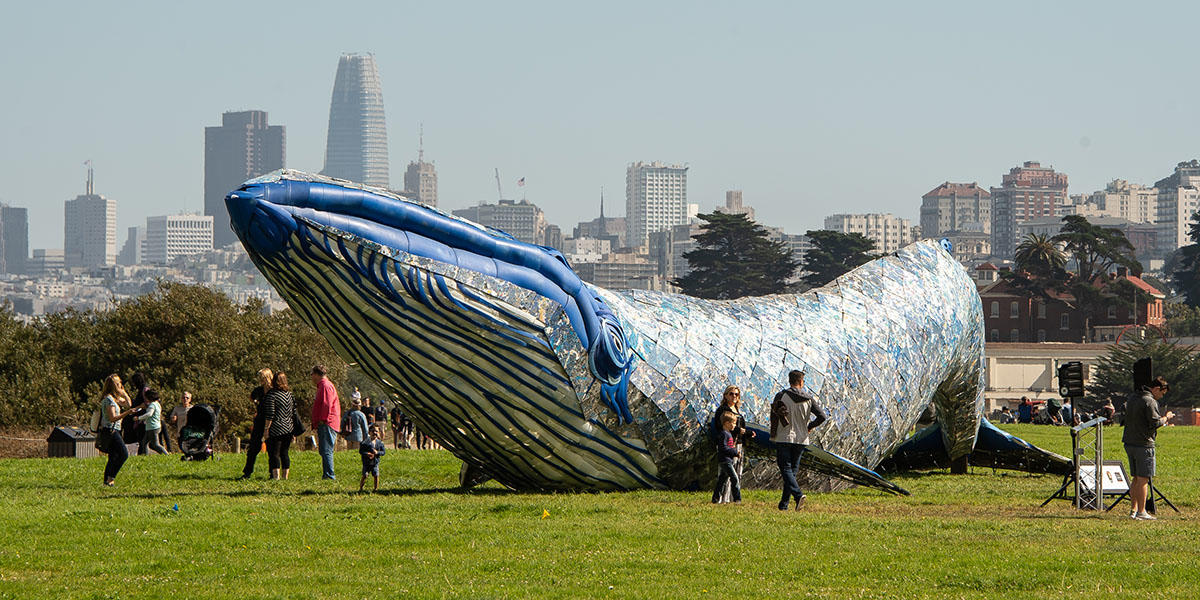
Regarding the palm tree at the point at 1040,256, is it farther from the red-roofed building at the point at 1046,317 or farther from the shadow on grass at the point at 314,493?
the shadow on grass at the point at 314,493

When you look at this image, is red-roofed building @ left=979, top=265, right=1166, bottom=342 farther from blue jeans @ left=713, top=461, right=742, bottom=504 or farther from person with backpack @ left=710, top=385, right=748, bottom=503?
blue jeans @ left=713, top=461, right=742, bottom=504

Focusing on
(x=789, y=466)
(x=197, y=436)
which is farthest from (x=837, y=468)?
(x=197, y=436)

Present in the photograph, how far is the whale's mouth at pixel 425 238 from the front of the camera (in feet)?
48.7

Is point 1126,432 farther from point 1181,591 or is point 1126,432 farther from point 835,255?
point 835,255

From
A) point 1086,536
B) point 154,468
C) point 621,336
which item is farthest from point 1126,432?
point 154,468

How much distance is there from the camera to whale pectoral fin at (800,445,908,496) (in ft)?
56.9

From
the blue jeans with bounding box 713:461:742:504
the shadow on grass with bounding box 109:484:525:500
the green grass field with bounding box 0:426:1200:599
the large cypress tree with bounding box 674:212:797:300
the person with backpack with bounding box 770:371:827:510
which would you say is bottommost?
the shadow on grass with bounding box 109:484:525:500

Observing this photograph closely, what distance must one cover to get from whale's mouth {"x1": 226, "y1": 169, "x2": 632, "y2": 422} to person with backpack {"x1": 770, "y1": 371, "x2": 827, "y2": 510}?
161 centimetres

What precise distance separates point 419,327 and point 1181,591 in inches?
296

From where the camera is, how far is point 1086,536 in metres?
14.3

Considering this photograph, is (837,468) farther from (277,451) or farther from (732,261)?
(732,261)

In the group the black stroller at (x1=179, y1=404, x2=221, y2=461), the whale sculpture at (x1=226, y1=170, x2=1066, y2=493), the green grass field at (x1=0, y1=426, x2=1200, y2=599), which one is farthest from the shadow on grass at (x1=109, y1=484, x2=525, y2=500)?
the black stroller at (x1=179, y1=404, x2=221, y2=461)

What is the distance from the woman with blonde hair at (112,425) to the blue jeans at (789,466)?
8.06 m

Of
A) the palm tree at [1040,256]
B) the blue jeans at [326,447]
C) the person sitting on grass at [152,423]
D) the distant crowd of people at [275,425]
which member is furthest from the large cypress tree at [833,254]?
the blue jeans at [326,447]
